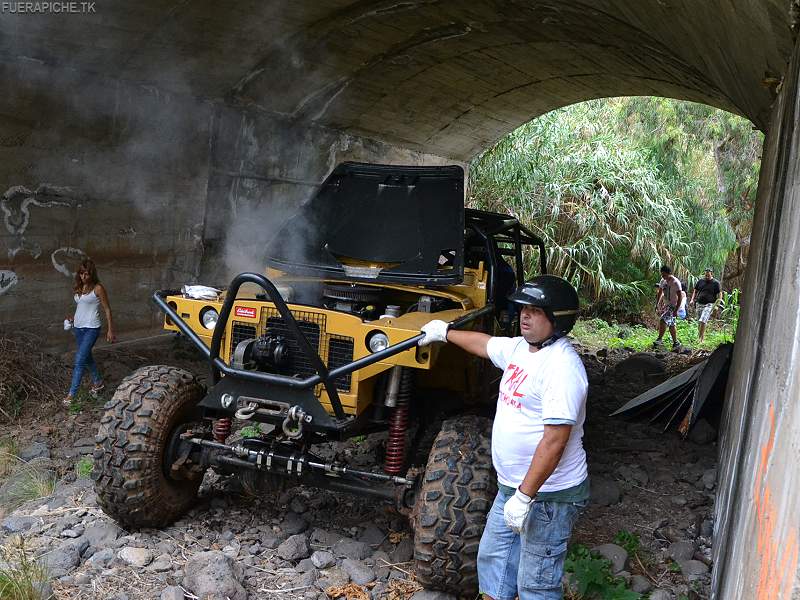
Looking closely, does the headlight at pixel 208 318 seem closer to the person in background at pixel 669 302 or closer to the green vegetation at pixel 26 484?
the green vegetation at pixel 26 484

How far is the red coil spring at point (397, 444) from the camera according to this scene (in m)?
4.40

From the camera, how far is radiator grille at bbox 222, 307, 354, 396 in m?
4.40

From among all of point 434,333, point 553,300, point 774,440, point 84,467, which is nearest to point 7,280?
point 84,467

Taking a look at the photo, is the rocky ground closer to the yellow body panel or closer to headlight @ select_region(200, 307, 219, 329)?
the yellow body panel

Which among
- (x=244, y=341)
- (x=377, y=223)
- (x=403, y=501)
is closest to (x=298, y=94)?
(x=377, y=223)

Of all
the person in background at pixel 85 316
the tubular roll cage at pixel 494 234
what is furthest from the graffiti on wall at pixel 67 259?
the tubular roll cage at pixel 494 234

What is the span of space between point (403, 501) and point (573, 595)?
1.02m

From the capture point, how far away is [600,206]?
16.9m

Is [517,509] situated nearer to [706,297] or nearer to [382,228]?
[382,228]

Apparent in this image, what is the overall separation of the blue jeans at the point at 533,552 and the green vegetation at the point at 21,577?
218 centimetres

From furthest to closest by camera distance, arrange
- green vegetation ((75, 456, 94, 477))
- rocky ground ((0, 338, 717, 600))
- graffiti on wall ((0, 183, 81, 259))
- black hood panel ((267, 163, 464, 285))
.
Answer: graffiti on wall ((0, 183, 81, 259)), green vegetation ((75, 456, 94, 477)), black hood panel ((267, 163, 464, 285)), rocky ground ((0, 338, 717, 600))

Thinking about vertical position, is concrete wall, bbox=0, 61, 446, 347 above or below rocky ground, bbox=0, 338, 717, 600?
above

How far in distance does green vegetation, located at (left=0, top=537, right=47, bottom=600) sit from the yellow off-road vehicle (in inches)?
22.3

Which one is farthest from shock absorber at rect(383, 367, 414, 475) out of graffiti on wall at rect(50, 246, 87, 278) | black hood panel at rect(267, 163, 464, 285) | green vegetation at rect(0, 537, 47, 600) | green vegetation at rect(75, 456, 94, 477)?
graffiti on wall at rect(50, 246, 87, 278)
